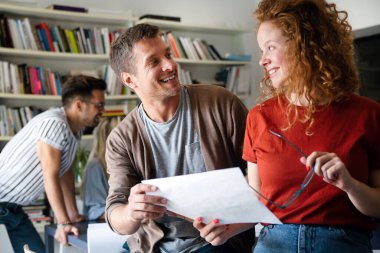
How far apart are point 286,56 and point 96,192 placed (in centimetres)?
225

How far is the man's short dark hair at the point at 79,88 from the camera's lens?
3195 mm

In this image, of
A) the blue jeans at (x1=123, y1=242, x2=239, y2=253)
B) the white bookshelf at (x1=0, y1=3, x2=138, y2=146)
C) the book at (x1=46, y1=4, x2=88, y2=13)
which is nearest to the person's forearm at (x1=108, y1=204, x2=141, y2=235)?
the blue jeans at (x1=123, y1=242, x2=239, y2=253)

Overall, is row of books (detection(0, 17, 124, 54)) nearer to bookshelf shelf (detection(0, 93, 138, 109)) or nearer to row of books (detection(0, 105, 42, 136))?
bookshelf shelf (detection(0, 93, 138, 109))

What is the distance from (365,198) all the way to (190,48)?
4.47m

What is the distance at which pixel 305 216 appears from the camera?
121 centimetres

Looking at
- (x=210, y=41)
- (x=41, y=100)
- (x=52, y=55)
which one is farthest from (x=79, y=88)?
Answer: (x=210, y=41)

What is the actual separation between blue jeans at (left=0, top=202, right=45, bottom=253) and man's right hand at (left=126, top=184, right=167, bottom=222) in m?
1.62

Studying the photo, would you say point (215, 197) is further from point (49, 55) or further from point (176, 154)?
point (49, 55)

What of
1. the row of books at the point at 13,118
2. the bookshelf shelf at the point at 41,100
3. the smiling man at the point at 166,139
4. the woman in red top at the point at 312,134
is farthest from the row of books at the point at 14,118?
the woman in red top at the point at 312,134

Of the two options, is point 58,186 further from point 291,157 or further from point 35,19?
point 35,19

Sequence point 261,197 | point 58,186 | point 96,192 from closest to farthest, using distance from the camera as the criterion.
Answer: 1. point 261,197
2. point 58,186
3. point 96,192

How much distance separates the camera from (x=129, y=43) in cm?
197

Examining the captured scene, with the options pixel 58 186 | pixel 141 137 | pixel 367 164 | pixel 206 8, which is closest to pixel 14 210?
pixel 58 186

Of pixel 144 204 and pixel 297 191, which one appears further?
pixel 144 204
